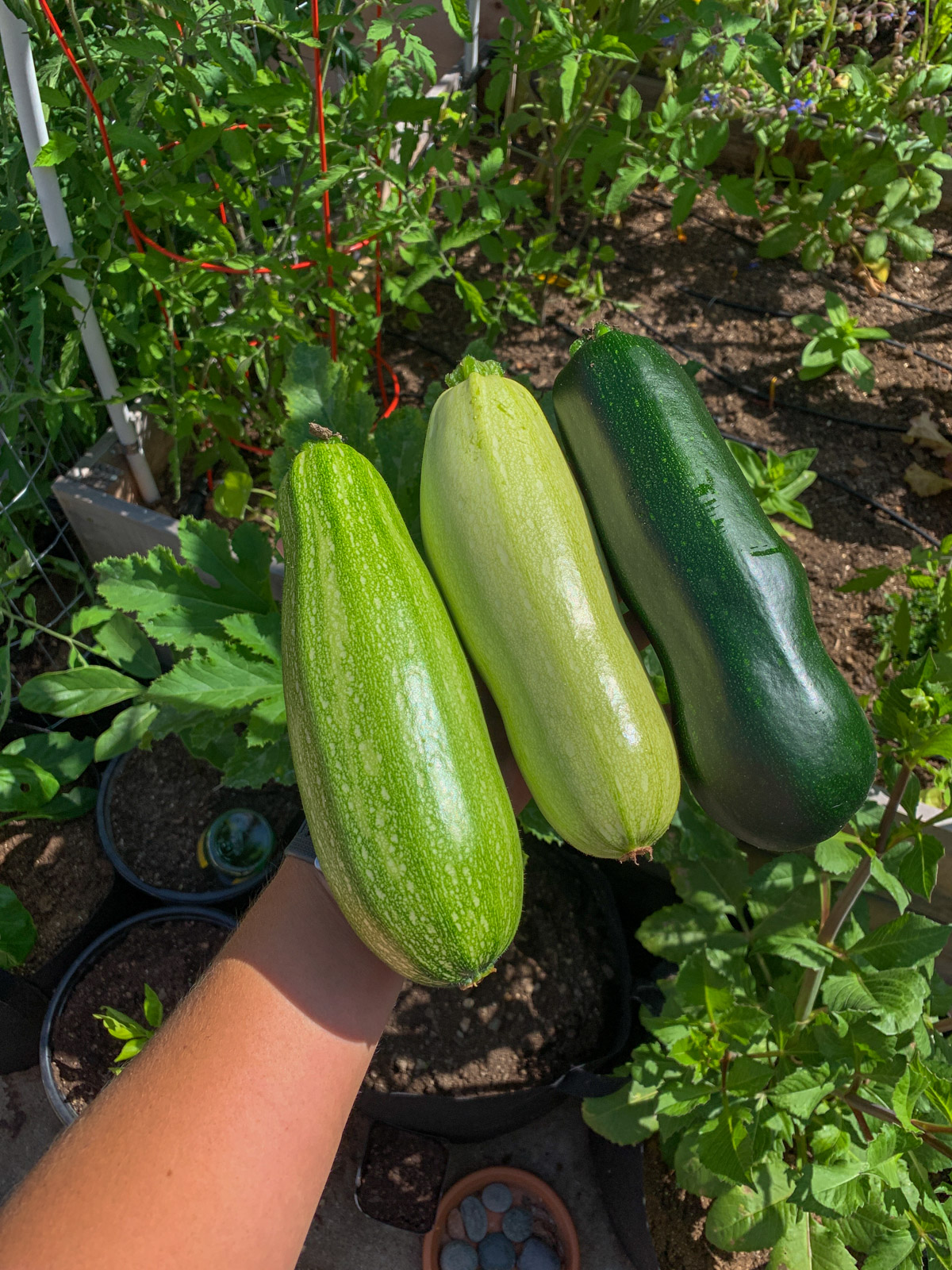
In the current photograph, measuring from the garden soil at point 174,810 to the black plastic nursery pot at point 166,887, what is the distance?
1.0 inches

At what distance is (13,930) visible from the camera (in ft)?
7.33

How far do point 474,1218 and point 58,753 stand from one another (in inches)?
69.2

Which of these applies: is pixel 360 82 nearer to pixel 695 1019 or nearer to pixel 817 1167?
pixel 695 1019

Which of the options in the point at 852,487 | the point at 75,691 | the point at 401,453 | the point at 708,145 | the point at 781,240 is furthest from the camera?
the point at 781,240

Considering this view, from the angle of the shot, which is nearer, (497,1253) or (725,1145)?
(725,1145)

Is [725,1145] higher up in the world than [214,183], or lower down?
lower down

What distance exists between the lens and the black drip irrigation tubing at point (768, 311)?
3.58m

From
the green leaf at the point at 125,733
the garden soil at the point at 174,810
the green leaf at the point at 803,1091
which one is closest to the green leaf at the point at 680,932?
the green leaf at the point at 803,1091

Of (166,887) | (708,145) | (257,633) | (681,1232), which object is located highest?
(708,145)

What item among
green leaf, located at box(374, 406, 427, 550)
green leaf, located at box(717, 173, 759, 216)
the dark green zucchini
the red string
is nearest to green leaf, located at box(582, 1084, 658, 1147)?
the dark green zucchini

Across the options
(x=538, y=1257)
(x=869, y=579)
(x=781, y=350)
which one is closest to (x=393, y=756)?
(x=869, y=579)

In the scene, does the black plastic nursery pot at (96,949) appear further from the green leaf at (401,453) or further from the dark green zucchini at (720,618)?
the dark green zucchini at (720,618)

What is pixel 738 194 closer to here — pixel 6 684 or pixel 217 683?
pixel 217 683

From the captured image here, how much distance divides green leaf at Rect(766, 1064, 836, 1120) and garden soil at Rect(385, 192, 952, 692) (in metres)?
1.56
